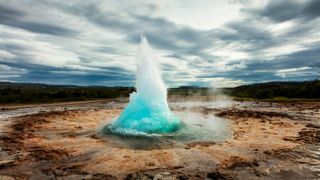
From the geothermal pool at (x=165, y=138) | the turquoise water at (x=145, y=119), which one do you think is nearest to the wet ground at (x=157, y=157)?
the geothermal pool at (x=165, y=138)

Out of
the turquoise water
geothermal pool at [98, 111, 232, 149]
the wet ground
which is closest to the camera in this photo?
the wet ground

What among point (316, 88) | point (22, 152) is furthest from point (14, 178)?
point (316, 88)

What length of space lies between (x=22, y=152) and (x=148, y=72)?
29.3 feet

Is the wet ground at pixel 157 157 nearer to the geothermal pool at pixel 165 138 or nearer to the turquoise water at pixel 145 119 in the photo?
the geothermal pool at pixel 165 138

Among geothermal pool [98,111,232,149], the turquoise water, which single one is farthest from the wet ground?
the turquoise water

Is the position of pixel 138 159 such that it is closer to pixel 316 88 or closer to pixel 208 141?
pixel 208 141

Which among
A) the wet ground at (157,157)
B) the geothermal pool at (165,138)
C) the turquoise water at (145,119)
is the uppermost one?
the turquoise water at (145,119)

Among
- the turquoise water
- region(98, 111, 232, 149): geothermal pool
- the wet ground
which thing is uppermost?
the turquoise water

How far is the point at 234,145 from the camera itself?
15234mm

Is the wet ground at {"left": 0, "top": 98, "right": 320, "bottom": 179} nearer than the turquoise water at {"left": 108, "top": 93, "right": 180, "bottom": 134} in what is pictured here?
Yes

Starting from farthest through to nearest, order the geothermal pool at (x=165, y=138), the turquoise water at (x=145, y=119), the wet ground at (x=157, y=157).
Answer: the turquoise water at (x=145, y=119), the geothermal pool at (x=165, y=138), the wet ground at (x=157, y=157)

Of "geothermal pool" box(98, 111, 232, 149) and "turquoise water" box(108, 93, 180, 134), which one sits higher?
"turquoise water" box(108, 93, 180, 134)

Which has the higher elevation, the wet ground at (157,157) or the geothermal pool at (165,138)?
the geothermal pool at (165,138)

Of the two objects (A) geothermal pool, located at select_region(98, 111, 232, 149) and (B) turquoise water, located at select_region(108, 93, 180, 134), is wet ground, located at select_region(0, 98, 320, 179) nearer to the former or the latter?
(A) geothermal pool, located at select_region(98, 111, 232, 149)
